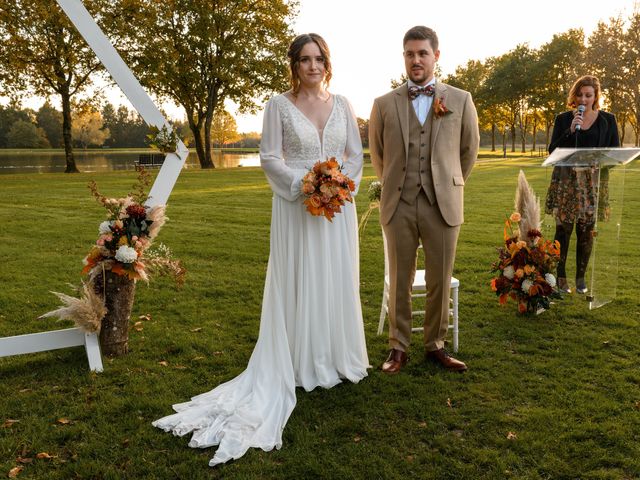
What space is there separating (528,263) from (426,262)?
186 cm

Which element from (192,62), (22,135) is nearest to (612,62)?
(192,62)

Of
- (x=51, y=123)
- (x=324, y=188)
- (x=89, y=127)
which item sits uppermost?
(x=51, y=123)

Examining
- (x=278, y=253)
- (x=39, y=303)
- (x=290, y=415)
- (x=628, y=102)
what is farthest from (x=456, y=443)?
(x=628, y=102)

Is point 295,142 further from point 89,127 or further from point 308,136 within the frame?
point 89,127

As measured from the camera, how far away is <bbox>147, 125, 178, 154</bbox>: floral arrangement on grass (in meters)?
4.61

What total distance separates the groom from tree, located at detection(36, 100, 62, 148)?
31.6m

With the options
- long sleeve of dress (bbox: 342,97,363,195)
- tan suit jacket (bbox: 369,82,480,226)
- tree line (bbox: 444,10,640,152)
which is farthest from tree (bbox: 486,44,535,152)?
long sleeve of dress (bbox: 342,97,363,195)

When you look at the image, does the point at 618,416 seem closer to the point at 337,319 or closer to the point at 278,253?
the point at 337,319

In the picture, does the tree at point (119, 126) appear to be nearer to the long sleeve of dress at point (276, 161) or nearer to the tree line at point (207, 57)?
the tree line at point (207, 57)

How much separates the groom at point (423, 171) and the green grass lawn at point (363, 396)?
0.60m

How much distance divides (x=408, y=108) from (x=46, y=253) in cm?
699

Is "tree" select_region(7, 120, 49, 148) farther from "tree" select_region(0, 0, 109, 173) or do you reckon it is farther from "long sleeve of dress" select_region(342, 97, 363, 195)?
"long sleeve of dress" select_region(342, 97, 363, 195)

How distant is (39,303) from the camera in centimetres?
625

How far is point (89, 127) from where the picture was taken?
109 feet
